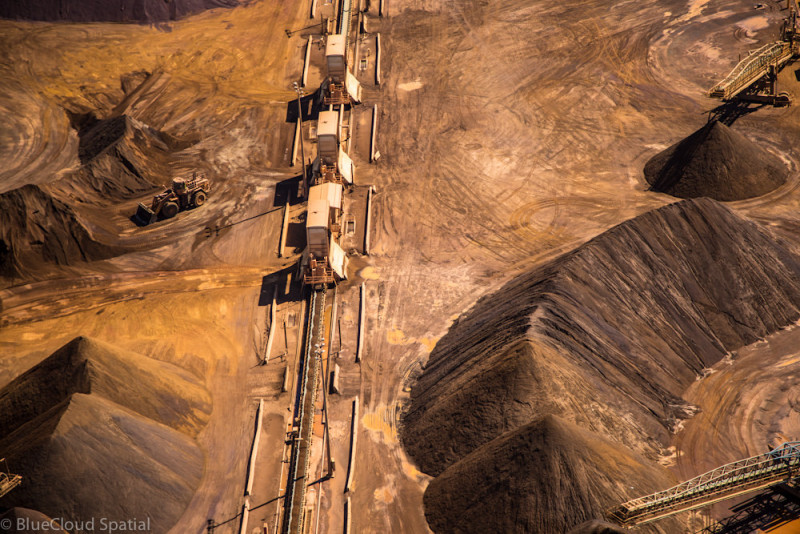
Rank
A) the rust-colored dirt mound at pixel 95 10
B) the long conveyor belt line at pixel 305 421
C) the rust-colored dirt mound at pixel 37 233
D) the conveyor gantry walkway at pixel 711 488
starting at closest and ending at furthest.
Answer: the conveyor gantry walkway at pixel 711 488, the long conveyor belt line at pixel 305 421, the rust-colored dirt mound at pixel 37 233, the rust-colored dirt mound at pixel 95 10

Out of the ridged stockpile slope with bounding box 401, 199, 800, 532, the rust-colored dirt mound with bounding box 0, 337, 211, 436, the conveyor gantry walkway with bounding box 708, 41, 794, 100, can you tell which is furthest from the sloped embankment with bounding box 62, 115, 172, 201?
the conveyor gantry walkway with bounding box 708, 41, 794, 100

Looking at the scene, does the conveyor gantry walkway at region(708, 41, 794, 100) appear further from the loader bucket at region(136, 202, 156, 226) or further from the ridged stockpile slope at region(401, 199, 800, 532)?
the loader bucket at region(136, 202, 156, 226)

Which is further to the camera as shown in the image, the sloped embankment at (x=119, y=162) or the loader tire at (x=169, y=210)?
the sloped embankment at (x=119, y=162)

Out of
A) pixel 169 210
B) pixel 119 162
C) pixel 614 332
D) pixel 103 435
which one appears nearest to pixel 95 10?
pixel 119 162

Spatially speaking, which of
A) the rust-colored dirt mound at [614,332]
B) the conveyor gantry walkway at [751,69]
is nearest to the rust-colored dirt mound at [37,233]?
the rust-colored dirt mound at [614,332]

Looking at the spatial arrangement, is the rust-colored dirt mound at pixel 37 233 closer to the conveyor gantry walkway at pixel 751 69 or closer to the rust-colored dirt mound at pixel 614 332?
the rust-colored dirt mound at pixel 614 332

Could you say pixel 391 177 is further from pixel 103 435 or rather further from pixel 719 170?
pixel 103 435

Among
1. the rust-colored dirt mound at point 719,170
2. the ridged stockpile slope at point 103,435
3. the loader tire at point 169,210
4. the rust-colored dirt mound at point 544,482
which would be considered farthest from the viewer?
the loader tire at point 169,210
